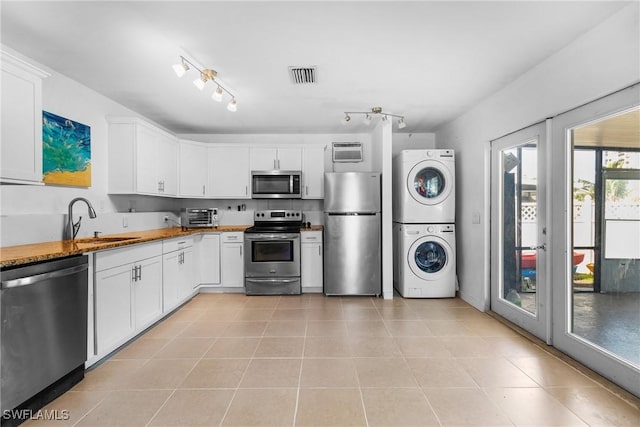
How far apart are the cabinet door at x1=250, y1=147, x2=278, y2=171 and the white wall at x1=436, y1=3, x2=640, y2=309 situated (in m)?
2.62

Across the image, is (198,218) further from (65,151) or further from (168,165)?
(65,151)

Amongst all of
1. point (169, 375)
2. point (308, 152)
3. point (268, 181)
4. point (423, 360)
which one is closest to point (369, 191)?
point (308, 152)

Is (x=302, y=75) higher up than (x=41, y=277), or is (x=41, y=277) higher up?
(x=302, y=75)

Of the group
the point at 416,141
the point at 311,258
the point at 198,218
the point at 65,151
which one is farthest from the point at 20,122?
the point at 416,141

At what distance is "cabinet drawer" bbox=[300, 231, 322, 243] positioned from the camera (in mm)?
4500

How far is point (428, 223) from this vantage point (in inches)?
165

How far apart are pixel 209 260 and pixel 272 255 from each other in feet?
3.00

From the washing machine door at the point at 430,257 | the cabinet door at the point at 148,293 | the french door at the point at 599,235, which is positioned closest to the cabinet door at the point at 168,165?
the cabinet door at the point at 148,293

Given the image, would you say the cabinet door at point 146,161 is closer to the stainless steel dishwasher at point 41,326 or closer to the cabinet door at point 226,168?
the cabinet door at point 226,168

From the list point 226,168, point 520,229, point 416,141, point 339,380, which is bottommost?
point 339,380

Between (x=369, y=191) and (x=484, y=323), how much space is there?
81.8 inches

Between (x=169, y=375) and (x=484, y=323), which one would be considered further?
(x=484, y=323)

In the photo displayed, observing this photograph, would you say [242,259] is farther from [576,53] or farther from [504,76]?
[576,53]

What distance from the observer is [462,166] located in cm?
416
